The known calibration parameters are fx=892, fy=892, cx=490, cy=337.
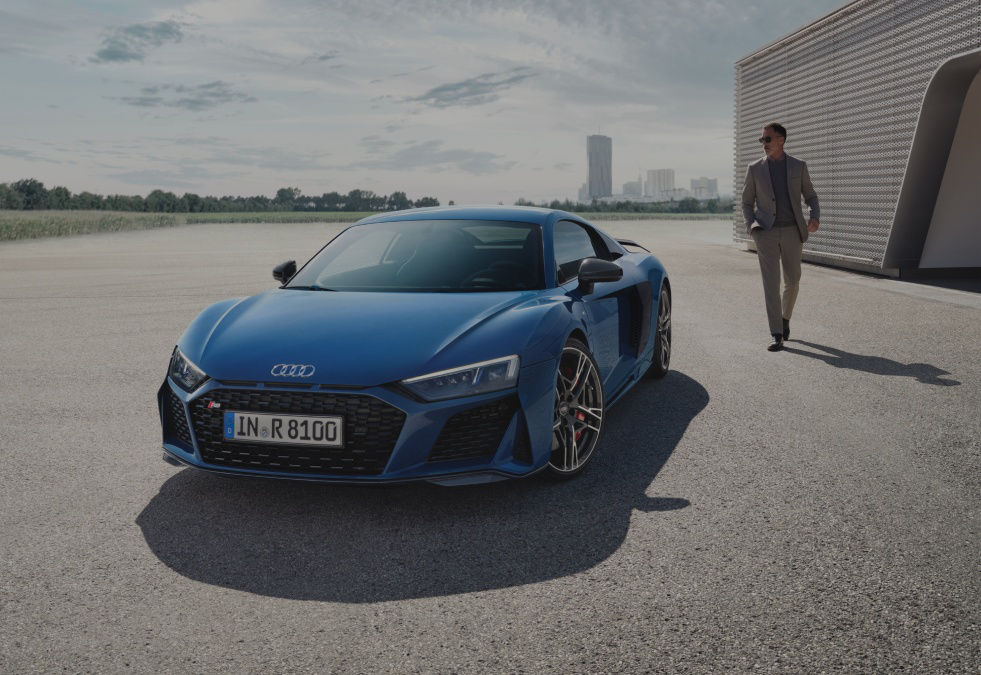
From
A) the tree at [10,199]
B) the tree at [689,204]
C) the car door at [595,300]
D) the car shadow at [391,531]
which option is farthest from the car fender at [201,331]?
the tree at [10,199]

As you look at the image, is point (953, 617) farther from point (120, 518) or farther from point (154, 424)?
point (154, 424)

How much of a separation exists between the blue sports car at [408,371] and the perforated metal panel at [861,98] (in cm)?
1083

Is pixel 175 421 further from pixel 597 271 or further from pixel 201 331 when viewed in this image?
pixel 597 271

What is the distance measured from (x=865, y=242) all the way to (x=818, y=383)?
10648 mm

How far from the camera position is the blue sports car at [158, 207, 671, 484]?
365 cm

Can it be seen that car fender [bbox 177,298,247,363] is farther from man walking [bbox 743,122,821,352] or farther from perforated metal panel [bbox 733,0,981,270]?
perforated metal panel [bbox 733,0,981,270]

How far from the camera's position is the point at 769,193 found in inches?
325

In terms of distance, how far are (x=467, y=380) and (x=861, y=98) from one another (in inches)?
607

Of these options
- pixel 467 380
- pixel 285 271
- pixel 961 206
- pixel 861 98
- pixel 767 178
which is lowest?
pixel 467 380

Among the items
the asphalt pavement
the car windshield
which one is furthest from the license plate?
the car windshield

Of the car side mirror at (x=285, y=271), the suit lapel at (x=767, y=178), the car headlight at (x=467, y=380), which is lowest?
the car headlight at (x=467, y=380)

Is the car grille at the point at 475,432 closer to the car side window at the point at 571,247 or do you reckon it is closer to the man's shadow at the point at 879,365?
the car side window at the point at 571,247

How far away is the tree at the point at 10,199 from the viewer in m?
111

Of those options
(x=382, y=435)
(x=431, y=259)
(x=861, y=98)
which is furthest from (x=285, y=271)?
(x=861, y=98)
